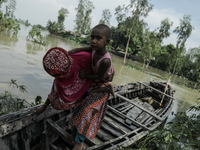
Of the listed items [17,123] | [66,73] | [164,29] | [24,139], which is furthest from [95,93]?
[164,29]

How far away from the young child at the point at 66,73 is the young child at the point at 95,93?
0.24ft

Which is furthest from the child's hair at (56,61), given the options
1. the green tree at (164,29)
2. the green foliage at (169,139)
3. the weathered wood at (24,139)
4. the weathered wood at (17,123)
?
the green tree at (164,29)

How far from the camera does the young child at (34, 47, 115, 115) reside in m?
1.15

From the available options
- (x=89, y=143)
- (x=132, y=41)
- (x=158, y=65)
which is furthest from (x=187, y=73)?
(x=89, y=143)

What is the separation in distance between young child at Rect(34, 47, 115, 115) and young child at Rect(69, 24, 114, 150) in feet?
0.24

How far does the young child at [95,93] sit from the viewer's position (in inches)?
49.9

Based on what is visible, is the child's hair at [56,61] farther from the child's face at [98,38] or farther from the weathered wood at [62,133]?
the weathered wood at [62,133]

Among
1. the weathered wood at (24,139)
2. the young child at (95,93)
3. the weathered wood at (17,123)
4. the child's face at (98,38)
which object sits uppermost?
the child's face at (98,38)

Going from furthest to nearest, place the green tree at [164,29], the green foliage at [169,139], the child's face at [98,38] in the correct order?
the green tree at [164,29], the green foliage at [169,139], the child's face at [98,38]

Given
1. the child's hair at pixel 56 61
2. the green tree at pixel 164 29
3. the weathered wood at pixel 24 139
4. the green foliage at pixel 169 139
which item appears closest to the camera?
the child's hair at pixel 56 61

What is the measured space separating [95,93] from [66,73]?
41cm

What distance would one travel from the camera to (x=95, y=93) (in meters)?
1.48

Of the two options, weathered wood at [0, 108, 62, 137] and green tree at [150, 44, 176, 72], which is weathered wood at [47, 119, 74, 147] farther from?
green tree at [150, 44, 176, 72]

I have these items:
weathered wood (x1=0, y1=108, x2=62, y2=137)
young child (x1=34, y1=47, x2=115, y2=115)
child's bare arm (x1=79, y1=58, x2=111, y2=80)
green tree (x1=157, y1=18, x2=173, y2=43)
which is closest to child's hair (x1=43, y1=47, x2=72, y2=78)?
young child (x1=34, y1=47, x2=115, y2=115)
